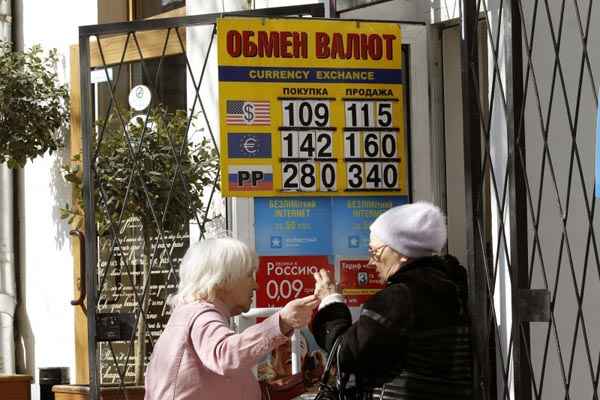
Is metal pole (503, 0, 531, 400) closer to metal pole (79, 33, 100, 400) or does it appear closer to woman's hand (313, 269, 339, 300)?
woman's hand (313, 269, 339, 300)

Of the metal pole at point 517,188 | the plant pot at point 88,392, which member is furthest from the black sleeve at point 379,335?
the plant pot at point 88,392

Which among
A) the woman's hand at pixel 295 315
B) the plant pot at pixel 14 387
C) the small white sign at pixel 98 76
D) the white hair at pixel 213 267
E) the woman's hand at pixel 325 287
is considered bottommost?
the plant pot at pixel 14 387

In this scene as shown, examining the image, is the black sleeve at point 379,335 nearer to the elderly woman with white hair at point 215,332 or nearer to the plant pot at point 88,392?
the elderly woman with white hair at point 215,332

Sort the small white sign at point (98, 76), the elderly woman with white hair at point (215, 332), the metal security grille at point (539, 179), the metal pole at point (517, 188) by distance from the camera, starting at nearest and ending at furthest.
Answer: the elderly woman with white hair at point (215, 332), the metal pole at point (517, 188), the metal security grille at point (539, 179), the small white sign at point (98, 76)

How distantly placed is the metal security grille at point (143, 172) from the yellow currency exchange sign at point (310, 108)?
20cm

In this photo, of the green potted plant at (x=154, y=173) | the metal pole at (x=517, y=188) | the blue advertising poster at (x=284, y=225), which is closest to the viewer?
the metal pole at (x=517, y=188)

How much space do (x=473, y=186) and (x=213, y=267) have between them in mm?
1473

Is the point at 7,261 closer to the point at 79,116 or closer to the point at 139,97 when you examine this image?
the point at 79,116

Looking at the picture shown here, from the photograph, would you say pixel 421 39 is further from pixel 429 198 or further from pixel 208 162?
pixel 208 162

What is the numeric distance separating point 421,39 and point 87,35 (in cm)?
160

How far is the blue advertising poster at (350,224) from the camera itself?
6887mm

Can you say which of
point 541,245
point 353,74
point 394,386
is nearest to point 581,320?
point 541,245

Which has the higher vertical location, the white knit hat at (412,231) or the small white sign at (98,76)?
the small white sign at (98,76)

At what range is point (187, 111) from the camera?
32.0 feet
